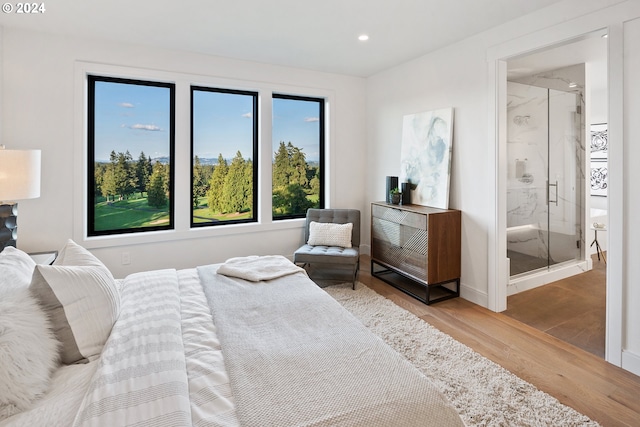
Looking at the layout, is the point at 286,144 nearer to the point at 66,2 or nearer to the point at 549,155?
the point at 66,2

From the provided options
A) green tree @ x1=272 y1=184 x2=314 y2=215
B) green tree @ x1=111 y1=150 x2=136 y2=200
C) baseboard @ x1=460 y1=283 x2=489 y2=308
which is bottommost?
baseboard @ x1=460 y1=283 x2=489 y2=308

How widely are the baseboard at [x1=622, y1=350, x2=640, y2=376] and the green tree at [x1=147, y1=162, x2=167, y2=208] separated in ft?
14.0

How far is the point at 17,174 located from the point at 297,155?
295cm

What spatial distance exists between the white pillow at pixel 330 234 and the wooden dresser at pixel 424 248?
0.43m

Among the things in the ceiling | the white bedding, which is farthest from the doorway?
the white bedding

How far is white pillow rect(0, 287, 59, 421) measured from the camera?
A: 3.39ft

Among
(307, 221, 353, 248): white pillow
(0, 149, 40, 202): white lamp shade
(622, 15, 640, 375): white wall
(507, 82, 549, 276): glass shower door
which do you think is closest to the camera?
(622, 15, 640, 375): white wall

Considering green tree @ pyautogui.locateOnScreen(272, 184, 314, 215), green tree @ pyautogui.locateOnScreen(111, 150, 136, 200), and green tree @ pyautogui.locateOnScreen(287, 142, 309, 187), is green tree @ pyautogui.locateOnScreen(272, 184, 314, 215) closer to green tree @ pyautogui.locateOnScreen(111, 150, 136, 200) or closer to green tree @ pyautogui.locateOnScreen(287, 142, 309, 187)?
green tree @ pyautogui.locateOnScreen(287, 142, 309, 187)

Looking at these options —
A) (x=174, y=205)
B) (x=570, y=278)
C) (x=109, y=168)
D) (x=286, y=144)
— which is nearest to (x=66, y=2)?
(x=109, y=168)

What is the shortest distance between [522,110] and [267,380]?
13.5ft

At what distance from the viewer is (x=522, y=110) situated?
12.9 feet

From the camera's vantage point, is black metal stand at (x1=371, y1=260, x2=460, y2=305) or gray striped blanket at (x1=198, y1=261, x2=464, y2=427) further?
black metal stand at (x1=371, y1=260, x2=460, y2=305)

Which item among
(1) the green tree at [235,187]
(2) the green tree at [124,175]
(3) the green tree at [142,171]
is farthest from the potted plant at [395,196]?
(2) the green tree at [124,175]

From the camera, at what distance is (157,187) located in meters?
3.88
